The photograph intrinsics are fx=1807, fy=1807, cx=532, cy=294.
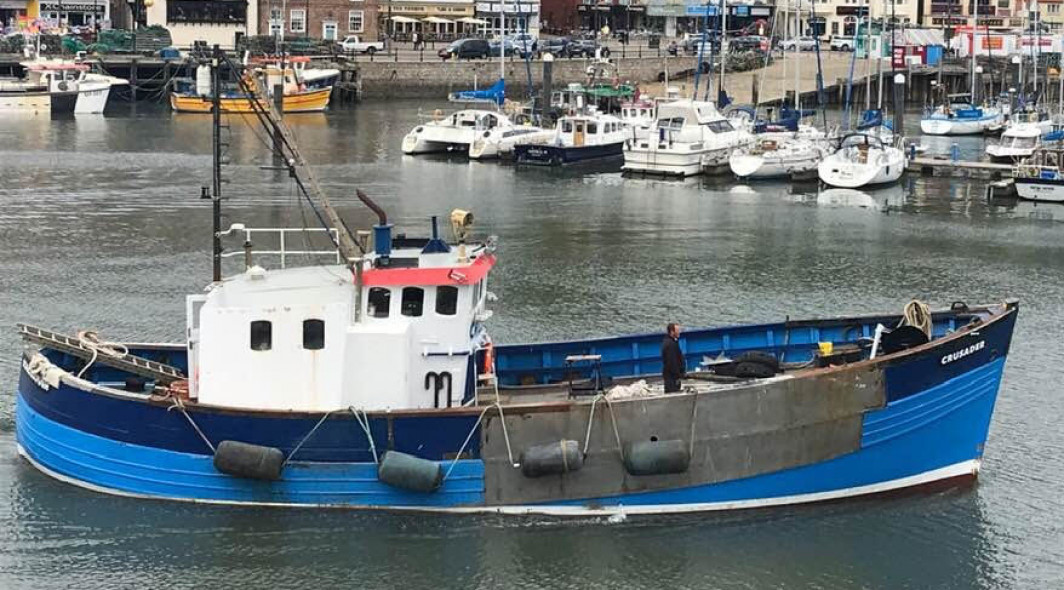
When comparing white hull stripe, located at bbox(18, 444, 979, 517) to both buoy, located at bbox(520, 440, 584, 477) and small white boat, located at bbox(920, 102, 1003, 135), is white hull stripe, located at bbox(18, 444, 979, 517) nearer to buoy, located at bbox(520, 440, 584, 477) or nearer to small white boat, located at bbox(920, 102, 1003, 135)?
A: buoy, located at bbox(520, 440, 584, 477)

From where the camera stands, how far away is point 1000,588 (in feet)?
61.4

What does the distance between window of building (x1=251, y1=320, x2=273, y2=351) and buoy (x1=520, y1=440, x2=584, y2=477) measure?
2.97 metres

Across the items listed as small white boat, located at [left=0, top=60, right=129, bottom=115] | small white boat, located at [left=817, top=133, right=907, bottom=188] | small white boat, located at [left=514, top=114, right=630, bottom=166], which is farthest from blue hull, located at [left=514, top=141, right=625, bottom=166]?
small white boat, located at [left=0, top=60, right=129, bottom=115]

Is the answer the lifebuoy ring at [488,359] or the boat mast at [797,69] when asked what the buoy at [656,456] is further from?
the boat mast at [797,69]

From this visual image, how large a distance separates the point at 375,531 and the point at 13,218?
25854 millimetres

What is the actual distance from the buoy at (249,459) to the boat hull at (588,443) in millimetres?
116

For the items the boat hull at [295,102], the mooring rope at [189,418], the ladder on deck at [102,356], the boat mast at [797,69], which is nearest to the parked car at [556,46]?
the boat hull at [295,102]

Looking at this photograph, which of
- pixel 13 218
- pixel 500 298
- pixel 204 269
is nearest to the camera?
pixel 500 298

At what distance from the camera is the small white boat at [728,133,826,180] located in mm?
53656

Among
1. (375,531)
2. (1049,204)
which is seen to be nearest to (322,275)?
(375,531)

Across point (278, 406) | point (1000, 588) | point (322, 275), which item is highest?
point (322, 275)

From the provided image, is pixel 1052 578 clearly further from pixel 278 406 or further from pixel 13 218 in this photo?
pixel 13 218

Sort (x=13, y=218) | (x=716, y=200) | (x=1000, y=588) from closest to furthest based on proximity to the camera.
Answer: (x=1000, y=588)
(x=13, y=218)
(x=716, y=200)

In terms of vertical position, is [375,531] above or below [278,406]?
below
